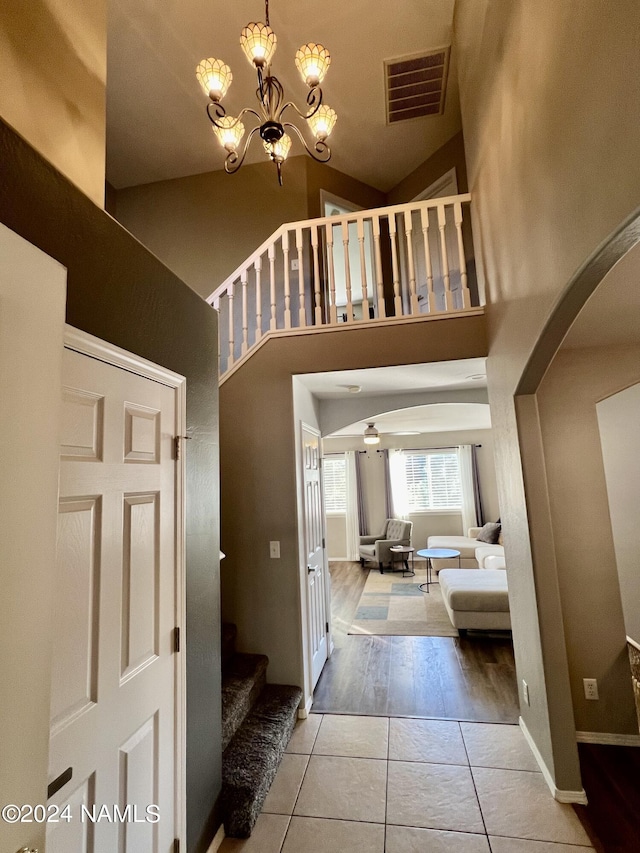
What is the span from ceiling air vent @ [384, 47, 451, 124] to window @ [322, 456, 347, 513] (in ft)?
20.0

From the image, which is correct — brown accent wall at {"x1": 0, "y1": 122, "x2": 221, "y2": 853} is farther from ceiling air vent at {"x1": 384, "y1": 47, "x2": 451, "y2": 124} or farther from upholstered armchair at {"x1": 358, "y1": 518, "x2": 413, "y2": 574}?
upholstered armchair at {"x1": 358, "y1": 518, "x2": 413, "y2": 574}

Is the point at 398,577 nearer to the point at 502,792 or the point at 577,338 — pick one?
the point at 502,792

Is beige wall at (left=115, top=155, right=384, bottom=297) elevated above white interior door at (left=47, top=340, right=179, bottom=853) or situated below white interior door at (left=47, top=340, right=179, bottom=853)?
above

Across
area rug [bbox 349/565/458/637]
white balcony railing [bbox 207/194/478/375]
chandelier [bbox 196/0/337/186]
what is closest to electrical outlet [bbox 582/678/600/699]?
area rug [bbox 349/565/458/637]

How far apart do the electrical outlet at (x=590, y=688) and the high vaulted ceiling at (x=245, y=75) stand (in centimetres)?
490

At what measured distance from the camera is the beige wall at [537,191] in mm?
1048

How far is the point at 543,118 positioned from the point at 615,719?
10.7 ft

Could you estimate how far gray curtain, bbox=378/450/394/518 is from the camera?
8602 millimetres

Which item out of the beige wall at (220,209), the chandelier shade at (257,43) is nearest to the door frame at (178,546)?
the chandelier shade at (257,43)

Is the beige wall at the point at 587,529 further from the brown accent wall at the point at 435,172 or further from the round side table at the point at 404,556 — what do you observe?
the round side table at the point at 404,556

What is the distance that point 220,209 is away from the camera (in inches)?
193

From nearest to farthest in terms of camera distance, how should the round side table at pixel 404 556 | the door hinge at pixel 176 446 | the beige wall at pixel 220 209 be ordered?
the door hinge at pixel 176 446, the beige wall at pixel 220 209, the round side table at pixel 404 556

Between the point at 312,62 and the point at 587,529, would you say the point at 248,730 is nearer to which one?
the point at 587,529

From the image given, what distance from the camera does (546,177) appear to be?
4.88ft
